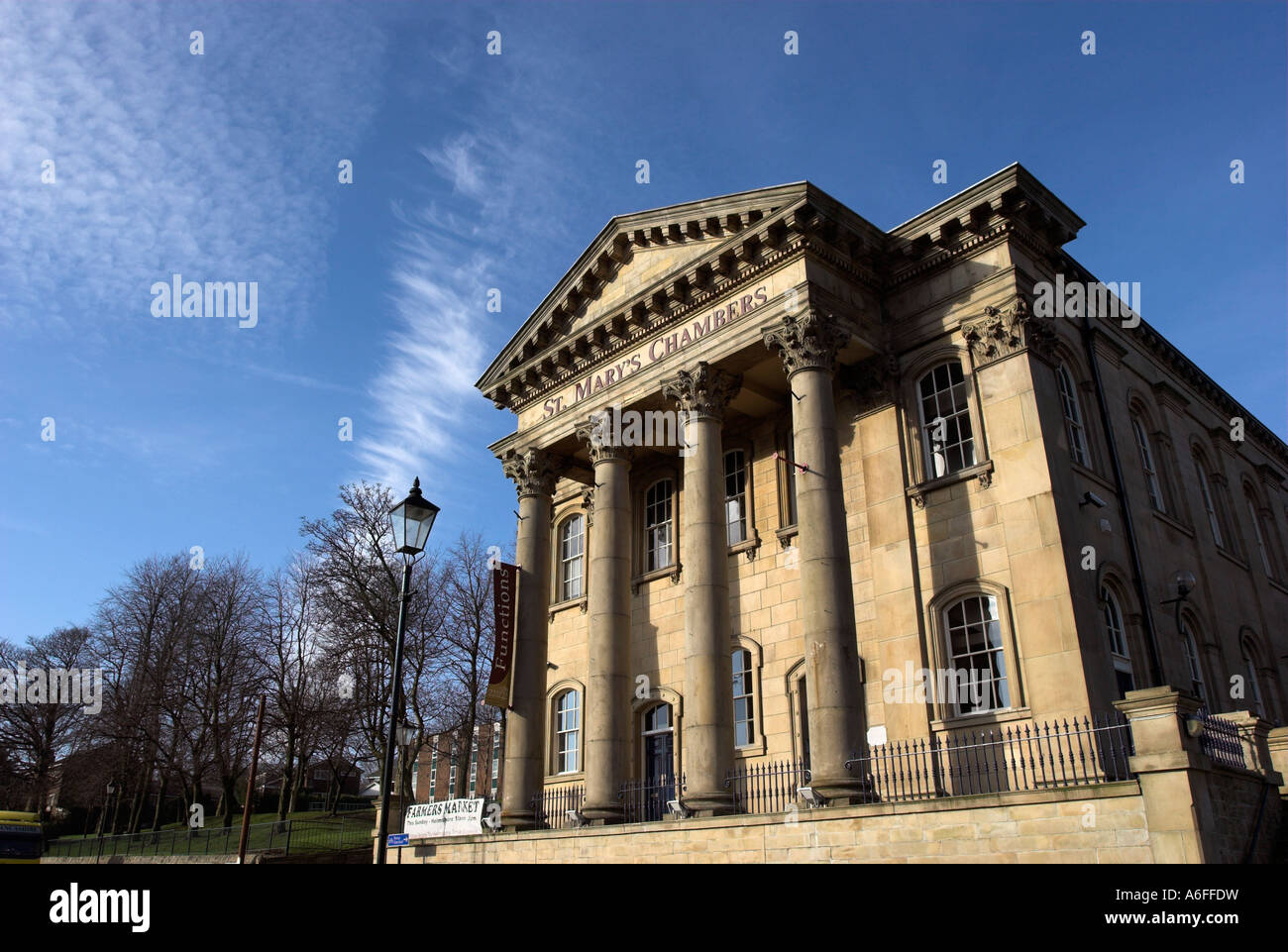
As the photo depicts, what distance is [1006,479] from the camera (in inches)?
697

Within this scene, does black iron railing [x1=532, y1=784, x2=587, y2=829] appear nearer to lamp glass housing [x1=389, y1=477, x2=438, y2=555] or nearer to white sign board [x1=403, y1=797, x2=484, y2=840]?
white sign board [x1=403, y1=797, x2=484, y2=840]

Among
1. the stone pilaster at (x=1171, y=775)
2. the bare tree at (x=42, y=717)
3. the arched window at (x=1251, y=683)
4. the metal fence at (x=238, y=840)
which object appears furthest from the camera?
the bare tree at (x=42, y=717)

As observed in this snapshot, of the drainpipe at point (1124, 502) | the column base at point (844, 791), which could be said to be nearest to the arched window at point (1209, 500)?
the drainpipe at point (1124, 502)

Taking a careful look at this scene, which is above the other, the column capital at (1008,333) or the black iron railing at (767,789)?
the column capital at (1008,333)

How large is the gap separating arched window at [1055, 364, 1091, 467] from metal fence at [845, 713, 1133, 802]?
6239 mm

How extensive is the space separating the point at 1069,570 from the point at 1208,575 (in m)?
9.17

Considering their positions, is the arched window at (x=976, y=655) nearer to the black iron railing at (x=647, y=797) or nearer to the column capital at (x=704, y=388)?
the black iron railing at (x=647, y=797)

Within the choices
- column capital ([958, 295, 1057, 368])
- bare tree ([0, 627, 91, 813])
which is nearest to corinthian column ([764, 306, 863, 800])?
column capital ([958, 295, 1057, 368])

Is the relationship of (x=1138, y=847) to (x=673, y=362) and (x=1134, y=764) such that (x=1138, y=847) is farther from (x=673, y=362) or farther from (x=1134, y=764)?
(x=673, y=362)

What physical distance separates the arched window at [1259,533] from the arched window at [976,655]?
14.8 meters

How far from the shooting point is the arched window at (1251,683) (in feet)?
74.0

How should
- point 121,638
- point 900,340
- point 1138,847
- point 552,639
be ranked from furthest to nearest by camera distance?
point 121,638, point 552,639, point 900,340, point 1138,847

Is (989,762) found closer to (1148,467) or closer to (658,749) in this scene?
(658,749)
